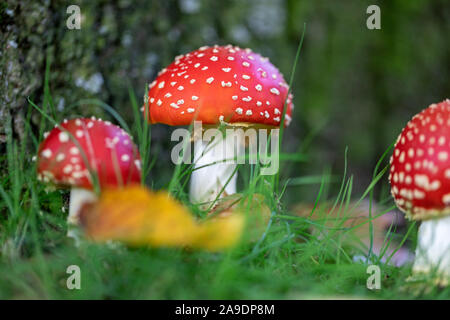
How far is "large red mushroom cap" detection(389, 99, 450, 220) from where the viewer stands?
130cm

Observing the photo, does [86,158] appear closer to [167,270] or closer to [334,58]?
[167,270]

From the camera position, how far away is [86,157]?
49.7 inches

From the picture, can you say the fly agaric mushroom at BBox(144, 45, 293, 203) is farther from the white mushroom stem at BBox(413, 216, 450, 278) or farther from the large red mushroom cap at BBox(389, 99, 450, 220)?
the white mushroom stem at BBox(413, 216, 450, 278)

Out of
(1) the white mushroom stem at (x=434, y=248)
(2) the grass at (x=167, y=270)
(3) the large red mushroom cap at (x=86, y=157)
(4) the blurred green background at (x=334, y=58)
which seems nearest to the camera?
Result: (2) the grass at (x=167, y=270)

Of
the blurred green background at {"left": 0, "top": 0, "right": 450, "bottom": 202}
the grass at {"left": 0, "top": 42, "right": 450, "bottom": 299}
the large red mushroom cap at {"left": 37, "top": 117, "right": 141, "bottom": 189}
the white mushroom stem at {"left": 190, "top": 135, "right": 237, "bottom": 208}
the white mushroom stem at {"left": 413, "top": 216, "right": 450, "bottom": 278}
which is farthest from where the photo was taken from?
the blurred green background at {"left": 0, "top": 0, "right": 450, "bottom": 202}

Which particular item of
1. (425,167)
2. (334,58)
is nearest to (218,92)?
(425,167)

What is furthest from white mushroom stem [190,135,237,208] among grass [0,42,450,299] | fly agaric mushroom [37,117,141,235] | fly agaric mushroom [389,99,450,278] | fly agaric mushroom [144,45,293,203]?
fly agaric mushroom [389,99,450,278]

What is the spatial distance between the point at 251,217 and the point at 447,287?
66 cm

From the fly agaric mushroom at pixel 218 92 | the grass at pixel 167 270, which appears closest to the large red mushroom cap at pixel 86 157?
the grass at pixel 167 270

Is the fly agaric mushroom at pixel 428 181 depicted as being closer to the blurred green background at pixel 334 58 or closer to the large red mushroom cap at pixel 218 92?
the large red mushroom cap at pixel 218 92

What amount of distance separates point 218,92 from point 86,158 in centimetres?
66

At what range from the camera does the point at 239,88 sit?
5.65 feet

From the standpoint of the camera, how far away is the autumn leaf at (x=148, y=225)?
3.76ft
